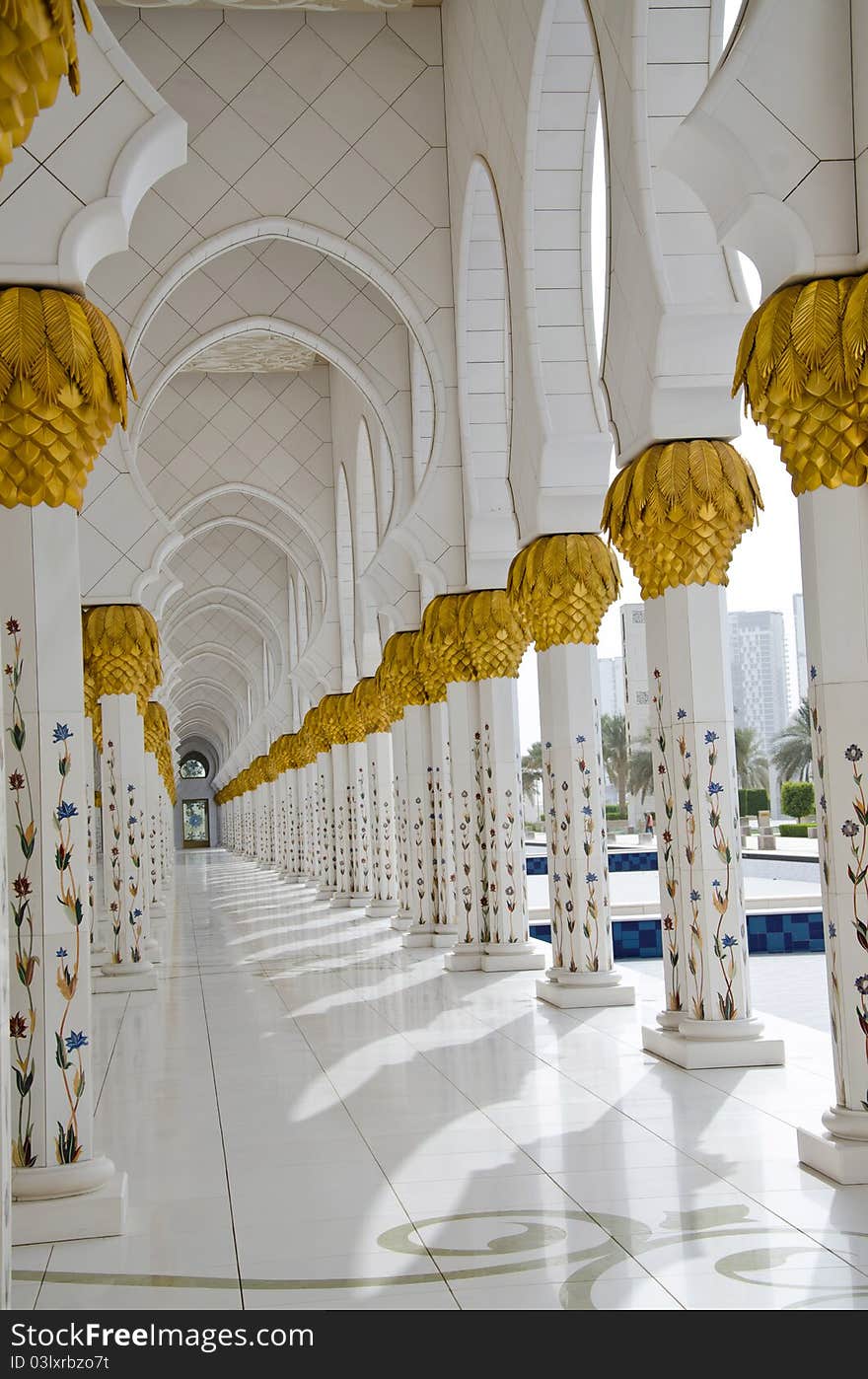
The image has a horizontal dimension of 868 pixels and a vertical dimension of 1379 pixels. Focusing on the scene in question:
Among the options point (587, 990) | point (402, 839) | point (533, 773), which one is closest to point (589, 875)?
point (587, 990)

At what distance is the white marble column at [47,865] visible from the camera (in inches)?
142

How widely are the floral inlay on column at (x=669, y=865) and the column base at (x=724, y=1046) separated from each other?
0.59ft

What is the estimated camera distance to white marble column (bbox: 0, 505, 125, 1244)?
11.8 ft

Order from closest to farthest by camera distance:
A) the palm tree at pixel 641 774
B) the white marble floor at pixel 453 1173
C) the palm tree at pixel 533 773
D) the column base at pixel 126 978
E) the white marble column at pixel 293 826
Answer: the white marble floor at pixel 453 1173 → the column base at pixel 126 978 → the white marble column at pixel 293 826 → the palm tree at pixel 641 774 → the palm tree at pixel 533 773

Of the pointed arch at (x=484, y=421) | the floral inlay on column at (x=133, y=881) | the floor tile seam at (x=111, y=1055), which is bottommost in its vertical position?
the floor tile seam at (x=111, y=1055)

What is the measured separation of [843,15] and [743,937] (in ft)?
10.7

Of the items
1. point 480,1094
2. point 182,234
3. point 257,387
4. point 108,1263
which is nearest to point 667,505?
point 480,1094

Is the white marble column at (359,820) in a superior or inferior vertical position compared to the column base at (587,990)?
superior

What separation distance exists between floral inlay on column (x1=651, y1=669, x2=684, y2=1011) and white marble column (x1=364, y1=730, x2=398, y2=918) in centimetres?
811

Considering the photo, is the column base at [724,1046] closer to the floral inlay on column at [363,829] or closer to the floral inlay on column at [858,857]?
the floral inlay on column at [858,857]

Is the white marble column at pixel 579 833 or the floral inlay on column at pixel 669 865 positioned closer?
the floral inlay on column at pixel 669 865

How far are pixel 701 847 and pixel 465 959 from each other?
12.2 feet

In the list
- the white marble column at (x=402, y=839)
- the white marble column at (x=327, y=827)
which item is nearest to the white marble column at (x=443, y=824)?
the white marble column at (x=402, y=839)

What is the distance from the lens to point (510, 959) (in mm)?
8539
